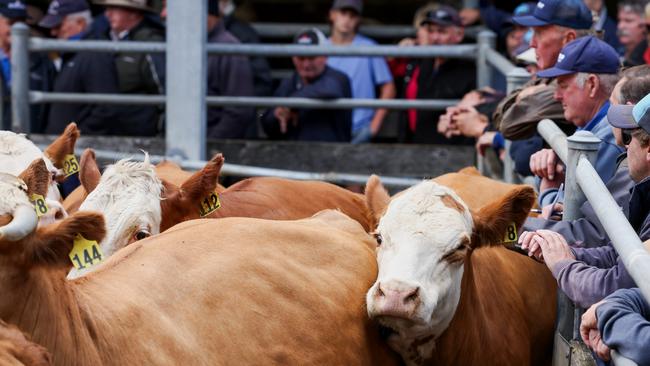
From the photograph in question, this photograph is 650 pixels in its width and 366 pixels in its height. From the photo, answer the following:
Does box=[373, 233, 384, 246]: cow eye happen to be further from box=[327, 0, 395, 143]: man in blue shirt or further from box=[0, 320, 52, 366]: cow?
box=[327, 0, 395, 143]: man in blue shirt

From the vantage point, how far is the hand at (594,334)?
12.8 ft

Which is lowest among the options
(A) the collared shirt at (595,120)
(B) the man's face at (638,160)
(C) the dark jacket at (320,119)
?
(C) the dark jacket at (320,119)

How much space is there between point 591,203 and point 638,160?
0.22m

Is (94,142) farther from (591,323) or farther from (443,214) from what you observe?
(591,323)

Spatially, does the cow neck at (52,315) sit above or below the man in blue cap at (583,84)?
below

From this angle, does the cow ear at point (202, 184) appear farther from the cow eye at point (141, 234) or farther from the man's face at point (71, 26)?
the man's face at point (71, 26)

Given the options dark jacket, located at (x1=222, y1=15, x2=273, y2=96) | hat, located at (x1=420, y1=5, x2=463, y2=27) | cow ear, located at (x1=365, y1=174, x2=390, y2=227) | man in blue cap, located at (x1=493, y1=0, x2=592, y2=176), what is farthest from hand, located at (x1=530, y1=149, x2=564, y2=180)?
dark jacket, located at (x1=222, y1=15, x2=273, y2=96)

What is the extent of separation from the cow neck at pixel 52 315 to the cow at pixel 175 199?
40.7 inches

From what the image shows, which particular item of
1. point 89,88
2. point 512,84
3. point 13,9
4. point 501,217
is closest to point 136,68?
point 89,88

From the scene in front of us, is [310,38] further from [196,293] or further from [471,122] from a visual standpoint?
[196,293]

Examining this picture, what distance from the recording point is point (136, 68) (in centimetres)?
1014

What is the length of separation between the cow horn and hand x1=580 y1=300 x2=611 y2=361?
5.68ft

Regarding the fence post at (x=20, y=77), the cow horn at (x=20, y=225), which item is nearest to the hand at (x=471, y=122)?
the fence post at (x=20, y=77)

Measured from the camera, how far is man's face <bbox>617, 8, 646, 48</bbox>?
10.2 metres
